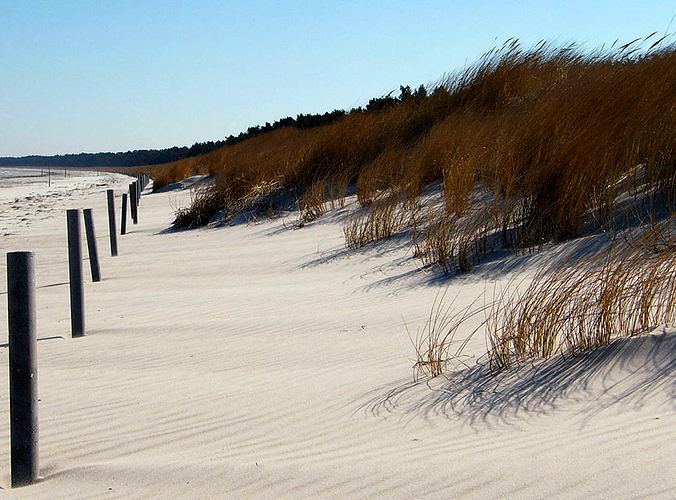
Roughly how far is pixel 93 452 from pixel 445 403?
1.56 m

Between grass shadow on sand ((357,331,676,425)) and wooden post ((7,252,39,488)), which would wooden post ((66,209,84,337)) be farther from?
grass shadow on sand ((357,331,676,425))

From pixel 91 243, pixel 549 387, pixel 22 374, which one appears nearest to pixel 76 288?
pixel 91 243

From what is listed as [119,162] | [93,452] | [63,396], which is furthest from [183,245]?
[119,162]

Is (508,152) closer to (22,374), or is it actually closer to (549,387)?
(549,387)

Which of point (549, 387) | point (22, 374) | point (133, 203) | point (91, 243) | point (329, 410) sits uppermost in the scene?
point (133, 203)

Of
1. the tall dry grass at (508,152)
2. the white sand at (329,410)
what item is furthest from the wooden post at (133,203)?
the white sand at (329,410)

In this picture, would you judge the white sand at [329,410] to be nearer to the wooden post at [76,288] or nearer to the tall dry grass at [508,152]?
the wooden post at [76,288]

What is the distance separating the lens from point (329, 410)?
13.8ft

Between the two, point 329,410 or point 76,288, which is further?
point 76,288

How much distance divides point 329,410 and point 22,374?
1355 millimetres

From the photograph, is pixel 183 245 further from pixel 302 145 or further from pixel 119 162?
pixel 119 162

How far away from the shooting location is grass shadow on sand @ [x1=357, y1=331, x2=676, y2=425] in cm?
371

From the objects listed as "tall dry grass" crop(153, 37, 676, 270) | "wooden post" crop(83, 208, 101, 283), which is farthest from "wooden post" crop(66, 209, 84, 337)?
"tall dry grass" crop(153, 37, 676, 270)

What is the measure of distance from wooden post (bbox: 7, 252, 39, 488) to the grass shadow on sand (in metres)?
1.43
